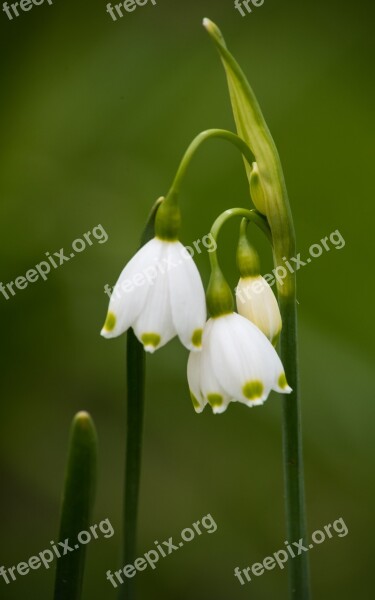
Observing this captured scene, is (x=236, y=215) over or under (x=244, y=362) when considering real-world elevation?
over

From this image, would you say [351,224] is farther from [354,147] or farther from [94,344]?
[94,344]

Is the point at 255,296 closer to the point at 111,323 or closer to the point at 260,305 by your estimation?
the point at 260,305

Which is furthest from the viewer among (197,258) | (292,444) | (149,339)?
(197,258)

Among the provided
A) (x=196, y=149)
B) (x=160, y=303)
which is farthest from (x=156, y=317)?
(x=196, y=149)

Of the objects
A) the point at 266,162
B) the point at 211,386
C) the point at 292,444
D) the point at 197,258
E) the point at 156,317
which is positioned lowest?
the point at 292,444

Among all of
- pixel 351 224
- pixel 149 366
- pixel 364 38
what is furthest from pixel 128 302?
pixel 364 38

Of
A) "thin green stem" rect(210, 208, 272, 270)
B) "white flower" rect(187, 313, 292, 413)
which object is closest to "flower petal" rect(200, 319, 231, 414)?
"white flower" rect(187, 313, 292, 413)
